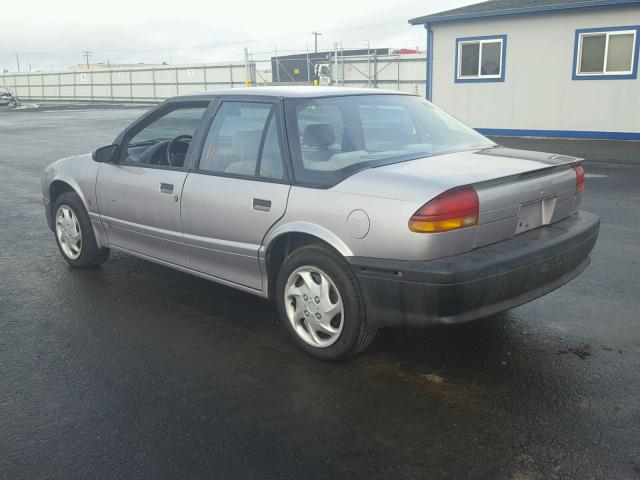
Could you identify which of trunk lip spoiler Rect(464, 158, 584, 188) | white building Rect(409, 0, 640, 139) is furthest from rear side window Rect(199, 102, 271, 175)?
white building Rect(409, 0, 640, 139)

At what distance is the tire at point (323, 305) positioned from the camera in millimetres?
3529

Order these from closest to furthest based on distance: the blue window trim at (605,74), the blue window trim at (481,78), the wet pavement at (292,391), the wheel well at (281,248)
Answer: the wet pavement at (292,391)
the wheel well at (281,248)
the blue window trim at (605,74)
the blue window trim at (481,78)

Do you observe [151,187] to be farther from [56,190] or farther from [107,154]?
[56,190]

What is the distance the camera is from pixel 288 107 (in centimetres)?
406

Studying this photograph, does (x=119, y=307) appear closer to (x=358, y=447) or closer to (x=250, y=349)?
(x=250, y=349)

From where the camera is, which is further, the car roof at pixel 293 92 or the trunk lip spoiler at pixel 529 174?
the car roof at pixel 293 92

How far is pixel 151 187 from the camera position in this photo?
475 centimetres

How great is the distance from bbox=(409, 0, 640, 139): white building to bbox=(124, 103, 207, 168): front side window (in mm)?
13675

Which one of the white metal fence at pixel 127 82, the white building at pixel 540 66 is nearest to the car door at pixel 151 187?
the white building at pixel 540 66

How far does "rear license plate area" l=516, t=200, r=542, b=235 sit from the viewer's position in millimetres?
3693

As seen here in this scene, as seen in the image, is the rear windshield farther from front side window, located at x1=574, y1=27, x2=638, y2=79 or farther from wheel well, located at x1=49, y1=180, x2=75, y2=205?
front side window, located at x1=574, y1=27, x2=638, y2=79

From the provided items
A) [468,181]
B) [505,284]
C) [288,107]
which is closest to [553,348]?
[505,284]

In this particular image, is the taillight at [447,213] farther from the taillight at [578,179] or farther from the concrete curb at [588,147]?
the concrete curb at [588,147]

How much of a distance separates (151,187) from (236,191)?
37.5 inches
